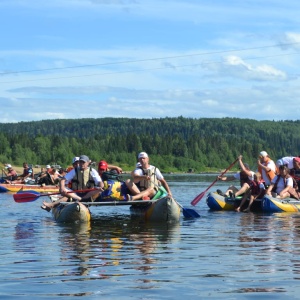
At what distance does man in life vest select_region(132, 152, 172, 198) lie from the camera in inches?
788

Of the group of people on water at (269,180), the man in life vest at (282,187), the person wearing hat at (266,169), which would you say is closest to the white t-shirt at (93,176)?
the group of people on water at (269,180)

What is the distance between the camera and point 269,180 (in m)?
25.4

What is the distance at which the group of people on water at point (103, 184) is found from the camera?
20.1 meters

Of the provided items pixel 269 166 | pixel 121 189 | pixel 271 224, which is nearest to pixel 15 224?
pixel 121 189

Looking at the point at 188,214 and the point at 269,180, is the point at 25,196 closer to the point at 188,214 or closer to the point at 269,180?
the point at 188,214

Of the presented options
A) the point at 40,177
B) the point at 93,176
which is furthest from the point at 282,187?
the point at 40,177

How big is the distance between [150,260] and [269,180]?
13.1 m

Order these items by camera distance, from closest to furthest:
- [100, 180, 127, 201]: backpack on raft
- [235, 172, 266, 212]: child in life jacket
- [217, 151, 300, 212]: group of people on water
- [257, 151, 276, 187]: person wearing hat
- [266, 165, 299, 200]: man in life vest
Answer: [100, 180, 127, 201]: backpack on raft < [266, 165, 299, 200]: man in life vest < [217, 151, 300, 212]: group of people on water < [235, 172, 266, 212]: child in life jacket < [257, 151, 276, 187]: person wearing hat

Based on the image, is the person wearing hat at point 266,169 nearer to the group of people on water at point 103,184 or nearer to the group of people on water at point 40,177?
the group of people on water at point 103,184

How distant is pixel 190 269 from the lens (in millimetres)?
11867

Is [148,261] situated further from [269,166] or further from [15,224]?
[269,166]

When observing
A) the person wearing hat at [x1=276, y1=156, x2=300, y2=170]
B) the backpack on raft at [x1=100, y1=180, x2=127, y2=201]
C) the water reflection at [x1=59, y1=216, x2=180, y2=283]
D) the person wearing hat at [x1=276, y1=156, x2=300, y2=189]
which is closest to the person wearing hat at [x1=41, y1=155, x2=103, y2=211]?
the backpack on raft at [x1=100, y1=180, x2=127, y2=201]

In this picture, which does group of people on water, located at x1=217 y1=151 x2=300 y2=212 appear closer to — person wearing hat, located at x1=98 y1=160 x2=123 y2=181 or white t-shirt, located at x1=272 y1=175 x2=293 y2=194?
white t-shirt, located at x1=272 y1=175 x2=293 y2=194

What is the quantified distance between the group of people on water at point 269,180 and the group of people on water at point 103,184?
4597 millimetres
